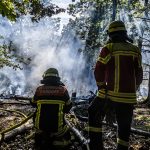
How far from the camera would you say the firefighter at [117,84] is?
5680mm

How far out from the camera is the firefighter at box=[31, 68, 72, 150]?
635 cm

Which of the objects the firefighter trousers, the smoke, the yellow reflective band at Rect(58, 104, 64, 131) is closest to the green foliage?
the yellow reflective band at Rect(58, 104, 64, 131)

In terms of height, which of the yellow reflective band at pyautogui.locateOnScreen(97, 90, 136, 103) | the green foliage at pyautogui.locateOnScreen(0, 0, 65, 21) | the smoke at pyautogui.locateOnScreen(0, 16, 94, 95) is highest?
the smoke at pyautogui.locateOnScreen(0, 16, 94, 95)

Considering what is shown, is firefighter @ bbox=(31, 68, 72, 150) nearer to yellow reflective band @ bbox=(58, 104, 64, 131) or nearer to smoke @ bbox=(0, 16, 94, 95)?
yellow reflective band @ bbox=(58, 104, 64, 131)

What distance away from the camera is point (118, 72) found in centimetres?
572

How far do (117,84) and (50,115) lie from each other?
1.51m

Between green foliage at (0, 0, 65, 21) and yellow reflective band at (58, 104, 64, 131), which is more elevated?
green foliage at (0, 0, 65, 21)

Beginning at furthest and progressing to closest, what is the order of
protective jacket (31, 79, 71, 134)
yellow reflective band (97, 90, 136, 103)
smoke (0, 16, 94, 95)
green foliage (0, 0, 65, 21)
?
1. smoke (0, 16, 94, 95)
2. green foliage (0, 0, 65, 21)
3. protective jacket (31, 79, 71, 134)
4. yellow reflective band (97, 90, 136, 103)

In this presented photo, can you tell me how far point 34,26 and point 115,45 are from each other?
191539 mm

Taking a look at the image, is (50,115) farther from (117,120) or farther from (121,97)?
(121,97)

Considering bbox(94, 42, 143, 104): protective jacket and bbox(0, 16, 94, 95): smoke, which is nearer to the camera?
bbox(94, 42, 143, 104): protective jacket

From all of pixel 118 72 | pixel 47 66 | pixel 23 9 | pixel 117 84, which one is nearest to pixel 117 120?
pixel 117 84

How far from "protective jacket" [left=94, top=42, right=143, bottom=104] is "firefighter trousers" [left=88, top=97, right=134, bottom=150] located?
0.41 feet

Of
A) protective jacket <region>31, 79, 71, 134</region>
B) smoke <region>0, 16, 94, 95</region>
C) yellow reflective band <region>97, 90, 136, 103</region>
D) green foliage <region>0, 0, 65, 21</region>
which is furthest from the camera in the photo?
smoke <region>0, 16, 94, 95</region>
